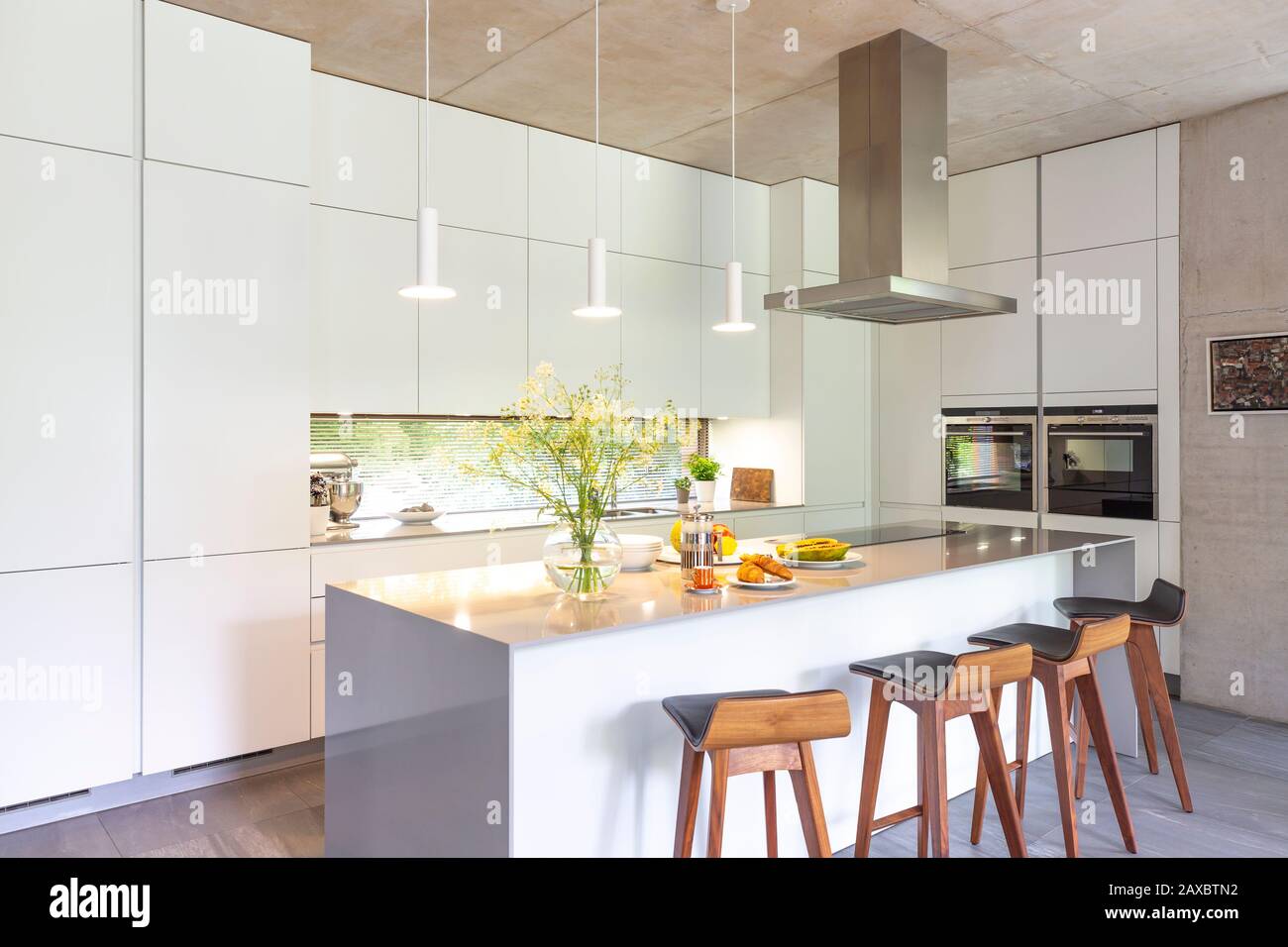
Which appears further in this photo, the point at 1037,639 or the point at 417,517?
the point at 417,517

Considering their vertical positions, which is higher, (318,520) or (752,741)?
(318,520)

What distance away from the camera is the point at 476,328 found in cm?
432

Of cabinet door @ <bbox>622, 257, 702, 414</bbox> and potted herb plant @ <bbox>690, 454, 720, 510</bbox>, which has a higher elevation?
cabinet door @ <bbox>622, 257, 702, 414</bbox>

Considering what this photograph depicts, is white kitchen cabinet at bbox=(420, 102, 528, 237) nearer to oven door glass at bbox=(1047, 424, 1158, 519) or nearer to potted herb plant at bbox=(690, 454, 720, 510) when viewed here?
potted herb plant at bbox=(690, 454, 720, 510)

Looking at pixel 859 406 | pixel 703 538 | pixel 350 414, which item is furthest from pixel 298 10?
pixel 859 406

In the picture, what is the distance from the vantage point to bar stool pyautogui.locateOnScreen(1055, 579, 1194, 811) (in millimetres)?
3260

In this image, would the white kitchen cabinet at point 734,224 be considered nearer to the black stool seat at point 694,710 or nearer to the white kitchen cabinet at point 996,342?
the white kitchen cabinet at point 996,342

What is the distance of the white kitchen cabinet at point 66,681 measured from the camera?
9.68ft

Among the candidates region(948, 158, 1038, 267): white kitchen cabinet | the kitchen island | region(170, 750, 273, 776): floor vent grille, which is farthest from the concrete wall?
region(170, 750, 273, 776): floor vent grille

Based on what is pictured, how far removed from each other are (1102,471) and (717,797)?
3.58 metres

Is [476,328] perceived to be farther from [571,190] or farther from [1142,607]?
[1142,607]

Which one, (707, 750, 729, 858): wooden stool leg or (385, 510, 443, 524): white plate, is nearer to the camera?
(707, 750, 729, 858): wooden stool leg

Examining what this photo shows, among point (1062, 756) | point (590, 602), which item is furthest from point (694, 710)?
point (1062, 756)

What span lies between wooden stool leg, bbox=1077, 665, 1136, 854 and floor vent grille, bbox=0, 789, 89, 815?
134 inches
